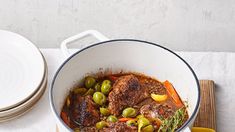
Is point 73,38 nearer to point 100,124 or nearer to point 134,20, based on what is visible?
point 100,124

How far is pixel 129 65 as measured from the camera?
161 centimetres

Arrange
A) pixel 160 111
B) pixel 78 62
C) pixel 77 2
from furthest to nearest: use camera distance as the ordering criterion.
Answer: pixel 77 2 → pixel 78 62 → pixel 160 111

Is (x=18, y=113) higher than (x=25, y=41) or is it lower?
lower

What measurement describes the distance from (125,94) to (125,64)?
0.15 meters

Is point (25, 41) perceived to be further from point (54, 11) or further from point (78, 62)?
point (54, 11)

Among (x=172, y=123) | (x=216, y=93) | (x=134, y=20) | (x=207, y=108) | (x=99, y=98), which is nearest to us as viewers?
(x=172, y=123)

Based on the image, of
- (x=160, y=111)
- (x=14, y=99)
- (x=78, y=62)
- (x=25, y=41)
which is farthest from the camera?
(x=25, y=41)

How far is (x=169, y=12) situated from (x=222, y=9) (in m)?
0.24

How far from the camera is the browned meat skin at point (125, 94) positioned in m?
1.44

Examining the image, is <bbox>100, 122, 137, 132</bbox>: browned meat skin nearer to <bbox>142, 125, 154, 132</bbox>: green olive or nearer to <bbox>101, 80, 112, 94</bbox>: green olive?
<bbox>142, 125, 154, 132</bbox>: green olive

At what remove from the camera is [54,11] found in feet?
7.87

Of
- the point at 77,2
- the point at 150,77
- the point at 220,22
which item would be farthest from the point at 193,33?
the point at 150,77

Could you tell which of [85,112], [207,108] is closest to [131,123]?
[85,112]

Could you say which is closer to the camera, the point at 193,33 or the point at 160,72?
the point at 160,72
